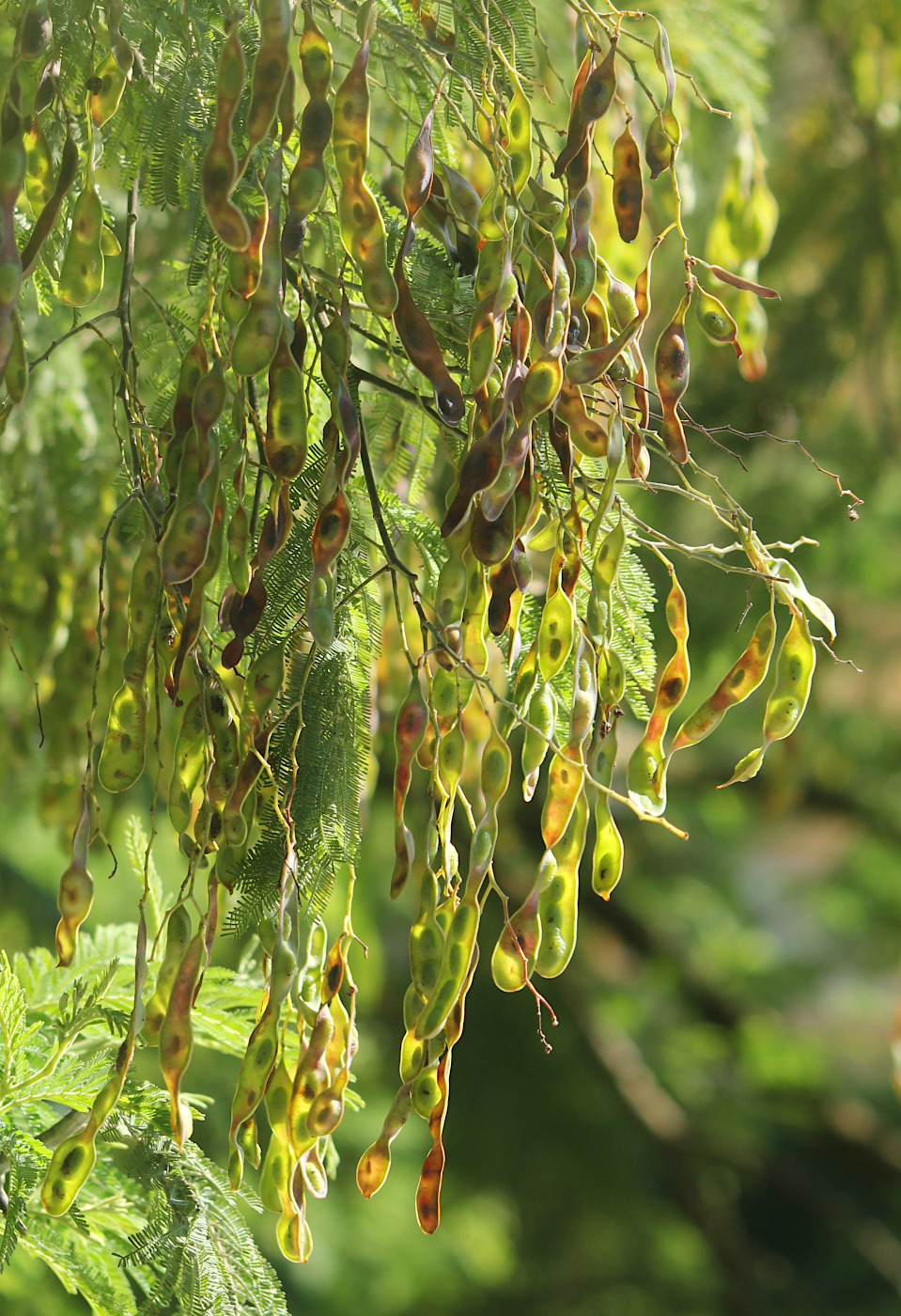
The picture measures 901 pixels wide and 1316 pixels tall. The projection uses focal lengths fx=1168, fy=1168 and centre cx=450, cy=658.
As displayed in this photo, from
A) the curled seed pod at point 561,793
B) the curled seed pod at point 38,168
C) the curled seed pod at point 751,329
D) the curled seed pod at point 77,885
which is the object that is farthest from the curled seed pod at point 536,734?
the curled seed pod at point 751,329

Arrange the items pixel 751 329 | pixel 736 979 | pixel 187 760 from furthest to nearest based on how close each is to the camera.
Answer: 1. pixel 736 979
2. pixel 751 329
3. pixel 187 760

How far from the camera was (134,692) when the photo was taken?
58 centimetres

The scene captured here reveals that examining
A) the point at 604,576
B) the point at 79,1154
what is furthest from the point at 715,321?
the point at 79,1154

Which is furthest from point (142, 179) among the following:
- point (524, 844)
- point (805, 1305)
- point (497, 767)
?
point (805, 1305)

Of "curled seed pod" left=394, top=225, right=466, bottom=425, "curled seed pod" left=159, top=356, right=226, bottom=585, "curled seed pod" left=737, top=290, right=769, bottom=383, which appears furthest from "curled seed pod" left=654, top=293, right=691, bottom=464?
"curled seed pod" left=737, top=290, right=769, bottom=383

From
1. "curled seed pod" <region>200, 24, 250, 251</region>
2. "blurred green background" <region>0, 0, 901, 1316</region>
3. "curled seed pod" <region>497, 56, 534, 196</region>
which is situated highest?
"curled seed pod" <region>497, 56, 534, 196</region>

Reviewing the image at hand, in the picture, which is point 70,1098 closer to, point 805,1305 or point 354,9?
point 354,9

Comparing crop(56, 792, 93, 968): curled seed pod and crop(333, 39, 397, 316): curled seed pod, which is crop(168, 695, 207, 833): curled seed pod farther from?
crop(333, 39, 397, 316): curled seed pod

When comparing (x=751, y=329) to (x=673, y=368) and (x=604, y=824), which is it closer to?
(x=673, y=368)

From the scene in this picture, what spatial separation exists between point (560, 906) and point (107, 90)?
45cm

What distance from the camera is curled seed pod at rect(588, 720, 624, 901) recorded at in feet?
1.84

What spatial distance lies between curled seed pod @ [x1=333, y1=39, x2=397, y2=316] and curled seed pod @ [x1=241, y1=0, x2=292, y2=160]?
0.04 meters

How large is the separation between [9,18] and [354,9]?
0.19 meters

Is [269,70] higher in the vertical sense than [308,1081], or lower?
Result: higher
